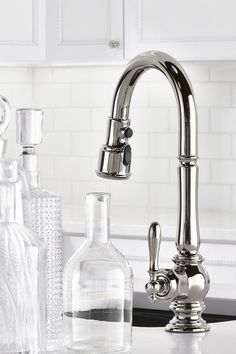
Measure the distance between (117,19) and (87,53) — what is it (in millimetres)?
186

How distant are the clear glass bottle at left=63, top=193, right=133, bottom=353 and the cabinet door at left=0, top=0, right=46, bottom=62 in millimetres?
2657

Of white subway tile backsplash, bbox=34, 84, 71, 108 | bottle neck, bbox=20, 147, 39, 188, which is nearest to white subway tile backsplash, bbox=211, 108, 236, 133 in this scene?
white subway tile backsplash, bbox=34, 84, 71, 108

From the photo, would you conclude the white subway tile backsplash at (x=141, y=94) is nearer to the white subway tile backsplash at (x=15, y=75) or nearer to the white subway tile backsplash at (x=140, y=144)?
the white subway tile backsplash at (x=140, y=144)

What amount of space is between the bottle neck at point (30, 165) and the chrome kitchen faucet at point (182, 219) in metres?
0.17

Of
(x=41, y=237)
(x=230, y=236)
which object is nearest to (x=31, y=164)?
(x=41, y=237)

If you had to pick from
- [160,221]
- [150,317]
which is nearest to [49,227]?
[150,317]

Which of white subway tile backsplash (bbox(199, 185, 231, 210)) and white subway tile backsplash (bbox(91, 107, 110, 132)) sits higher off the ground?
white subway tile backsplash (bbox(91, 107, 110, 132))

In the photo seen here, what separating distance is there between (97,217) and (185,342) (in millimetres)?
293

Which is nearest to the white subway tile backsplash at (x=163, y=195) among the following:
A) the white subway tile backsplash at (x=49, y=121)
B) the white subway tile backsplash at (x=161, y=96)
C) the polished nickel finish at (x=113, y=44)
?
the white subway tile backsplash at (x=161, y=96)

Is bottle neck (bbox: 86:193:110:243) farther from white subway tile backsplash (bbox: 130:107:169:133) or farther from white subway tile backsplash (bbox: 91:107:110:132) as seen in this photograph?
white subway tile backsplash (bbox: 91:107:110:132)

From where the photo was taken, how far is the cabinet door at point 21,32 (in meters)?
3.73

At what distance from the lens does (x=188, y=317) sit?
4.60ft

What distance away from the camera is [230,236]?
3.11 m

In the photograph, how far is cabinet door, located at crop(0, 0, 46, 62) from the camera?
3732 millimetres
